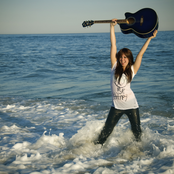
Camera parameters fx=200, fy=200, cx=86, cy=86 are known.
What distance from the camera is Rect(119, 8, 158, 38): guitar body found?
3907 mm

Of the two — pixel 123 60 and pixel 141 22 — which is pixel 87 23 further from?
pixel 123 60

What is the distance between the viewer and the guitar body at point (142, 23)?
12.8 feet

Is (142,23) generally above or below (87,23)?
below

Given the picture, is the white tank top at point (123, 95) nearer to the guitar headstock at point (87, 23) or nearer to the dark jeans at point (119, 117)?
the dark jeans at point (119, 117)

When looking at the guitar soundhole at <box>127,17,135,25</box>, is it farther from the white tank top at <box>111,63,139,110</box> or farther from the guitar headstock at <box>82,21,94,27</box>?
the white tank top at <box>111,63,139,110</box>

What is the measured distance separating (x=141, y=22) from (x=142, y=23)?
0.05 metres

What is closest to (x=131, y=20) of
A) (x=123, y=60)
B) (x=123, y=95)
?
(x=123, y=60)

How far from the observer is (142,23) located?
4.03 metres

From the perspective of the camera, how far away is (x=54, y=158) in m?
4.00

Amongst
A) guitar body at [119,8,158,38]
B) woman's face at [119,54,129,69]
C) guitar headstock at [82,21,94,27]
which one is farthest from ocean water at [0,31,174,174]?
guitar headstock at [82,21,94,27]

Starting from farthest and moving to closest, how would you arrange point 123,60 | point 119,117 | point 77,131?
point 77,131
point 119,117
point 123,60

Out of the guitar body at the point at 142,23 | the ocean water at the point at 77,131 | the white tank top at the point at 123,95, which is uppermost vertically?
the guitar body at the point at 142,23

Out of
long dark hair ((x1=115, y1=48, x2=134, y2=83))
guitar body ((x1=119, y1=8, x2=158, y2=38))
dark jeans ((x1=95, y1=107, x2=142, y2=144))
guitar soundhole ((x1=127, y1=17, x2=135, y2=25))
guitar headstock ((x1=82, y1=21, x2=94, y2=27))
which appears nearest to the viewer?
long dark hair ((x1=115, y1=48, x2=134, y2=83))

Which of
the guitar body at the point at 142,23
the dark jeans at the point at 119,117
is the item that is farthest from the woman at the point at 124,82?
the guitar body at the point at 142,23
